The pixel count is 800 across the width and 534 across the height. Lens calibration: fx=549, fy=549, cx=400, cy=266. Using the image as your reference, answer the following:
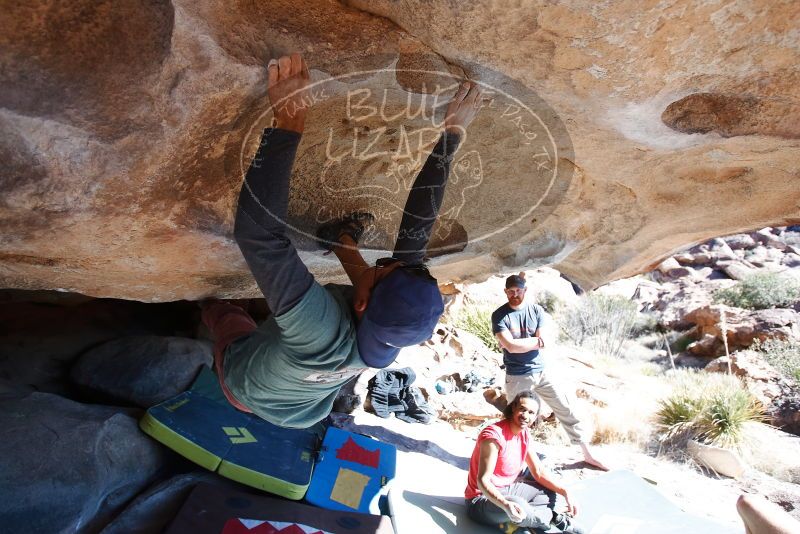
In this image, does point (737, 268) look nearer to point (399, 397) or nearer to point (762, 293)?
point (762, 293)

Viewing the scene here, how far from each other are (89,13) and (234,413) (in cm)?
248

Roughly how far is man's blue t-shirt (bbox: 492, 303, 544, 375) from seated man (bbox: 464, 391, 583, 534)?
2.13 feet

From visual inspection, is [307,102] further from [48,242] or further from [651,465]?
[651,465]

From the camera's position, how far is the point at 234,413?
129 inches

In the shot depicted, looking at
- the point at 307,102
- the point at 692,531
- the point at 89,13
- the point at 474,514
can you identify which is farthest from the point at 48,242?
the point at 692,531

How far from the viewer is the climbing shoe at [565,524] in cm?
311

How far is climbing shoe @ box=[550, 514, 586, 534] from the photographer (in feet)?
10.2

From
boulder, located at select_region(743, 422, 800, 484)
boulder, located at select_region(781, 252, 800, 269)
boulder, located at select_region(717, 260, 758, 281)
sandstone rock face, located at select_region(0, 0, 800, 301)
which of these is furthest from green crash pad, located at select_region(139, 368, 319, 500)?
boulder, located at select_region(781, 252, 800, 269)

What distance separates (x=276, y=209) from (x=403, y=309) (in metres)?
0.42

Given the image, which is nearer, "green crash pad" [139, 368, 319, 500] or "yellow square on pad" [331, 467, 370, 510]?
"green crash pad" [139, 368, 319, 500]

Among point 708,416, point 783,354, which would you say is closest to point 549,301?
point 783,354

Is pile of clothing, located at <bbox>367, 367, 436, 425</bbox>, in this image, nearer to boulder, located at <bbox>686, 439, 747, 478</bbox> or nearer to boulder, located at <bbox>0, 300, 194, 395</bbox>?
boulder, located at <bbox>0, 300, 194, 395</bbox>

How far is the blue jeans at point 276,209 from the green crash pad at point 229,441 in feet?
5.56

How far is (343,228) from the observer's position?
7.25ft
